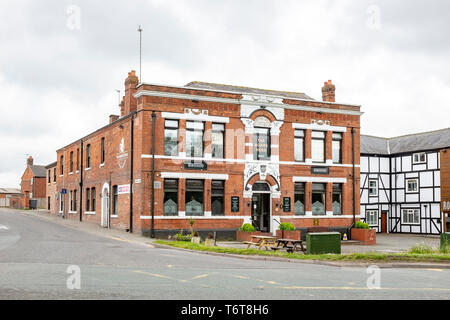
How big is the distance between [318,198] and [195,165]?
28.9ft

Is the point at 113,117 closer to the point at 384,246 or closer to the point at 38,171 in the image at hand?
the point at 384,246

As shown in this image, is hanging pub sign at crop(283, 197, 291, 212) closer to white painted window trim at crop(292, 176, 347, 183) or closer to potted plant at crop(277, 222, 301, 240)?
white painted window trim at crop(292, 176, 347, 183)

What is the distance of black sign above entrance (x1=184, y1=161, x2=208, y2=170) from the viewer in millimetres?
27953

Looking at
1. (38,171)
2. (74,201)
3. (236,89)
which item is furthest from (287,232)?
(38,171)

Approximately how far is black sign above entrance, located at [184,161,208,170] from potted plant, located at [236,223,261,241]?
3937mm

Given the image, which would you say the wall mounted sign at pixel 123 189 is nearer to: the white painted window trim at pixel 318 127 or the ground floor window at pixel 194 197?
the ground floor window at pixel 194 197

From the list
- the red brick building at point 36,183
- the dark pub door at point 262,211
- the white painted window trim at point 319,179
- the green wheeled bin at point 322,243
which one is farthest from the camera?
the red brick building at point 36,183

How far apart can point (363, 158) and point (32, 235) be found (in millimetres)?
30518

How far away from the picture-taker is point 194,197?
28328 mm

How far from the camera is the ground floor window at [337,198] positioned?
32469 mm

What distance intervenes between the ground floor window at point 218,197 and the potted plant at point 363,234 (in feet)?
29.4

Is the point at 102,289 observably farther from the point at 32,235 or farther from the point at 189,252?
the point at 32,235

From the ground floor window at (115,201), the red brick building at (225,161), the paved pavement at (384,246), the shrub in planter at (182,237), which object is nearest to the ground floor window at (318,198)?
the red brick building at (225,161)

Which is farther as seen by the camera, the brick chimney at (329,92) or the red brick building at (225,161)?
the brick chimney at (329,92)
